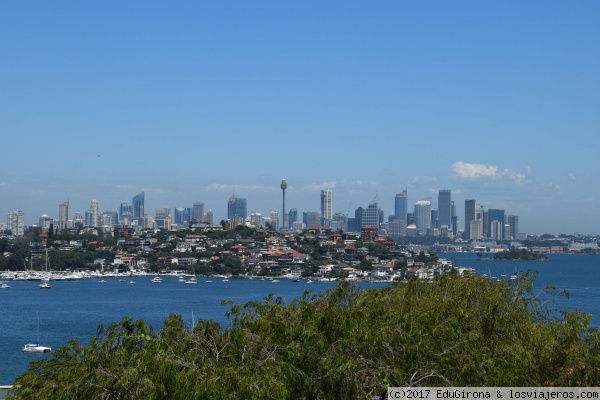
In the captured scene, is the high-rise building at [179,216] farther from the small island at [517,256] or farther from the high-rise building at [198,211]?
the small island at [517,256]

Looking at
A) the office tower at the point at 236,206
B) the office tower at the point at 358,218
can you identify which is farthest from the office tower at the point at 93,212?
the office tower at the point at 358,218

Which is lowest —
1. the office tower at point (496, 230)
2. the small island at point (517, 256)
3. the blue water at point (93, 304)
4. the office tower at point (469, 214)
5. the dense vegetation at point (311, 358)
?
the blue water at point (93, 304)

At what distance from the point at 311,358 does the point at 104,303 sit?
41270 millimetres

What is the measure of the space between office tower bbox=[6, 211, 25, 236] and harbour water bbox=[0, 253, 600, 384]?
2680 inches

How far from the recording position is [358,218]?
174875mm

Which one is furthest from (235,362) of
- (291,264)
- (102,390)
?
(291,264)

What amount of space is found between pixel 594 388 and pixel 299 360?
256 centimetres

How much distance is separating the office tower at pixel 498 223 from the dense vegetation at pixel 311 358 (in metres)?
179

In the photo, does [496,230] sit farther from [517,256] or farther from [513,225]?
[517,256]

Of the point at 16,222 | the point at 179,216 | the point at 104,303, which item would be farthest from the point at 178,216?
the point at 104,303

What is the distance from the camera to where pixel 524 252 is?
123500 millimetres

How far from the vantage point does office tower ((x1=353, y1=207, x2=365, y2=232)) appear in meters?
174

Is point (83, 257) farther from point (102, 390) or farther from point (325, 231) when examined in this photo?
point (102, 390)

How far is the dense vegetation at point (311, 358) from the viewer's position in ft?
24.6
